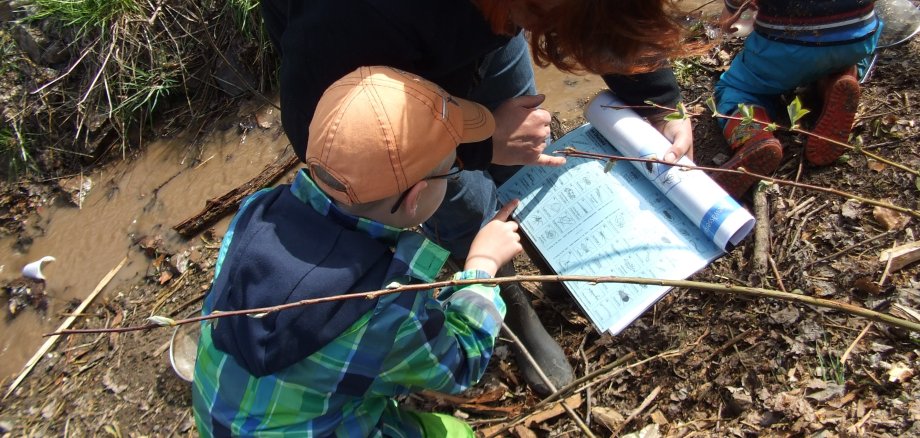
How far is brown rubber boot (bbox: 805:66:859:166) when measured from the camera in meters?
2.01

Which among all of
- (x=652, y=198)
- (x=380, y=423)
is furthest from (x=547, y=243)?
(x=380, y=423)

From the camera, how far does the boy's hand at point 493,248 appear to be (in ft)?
5.07

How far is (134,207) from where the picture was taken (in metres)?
3.24

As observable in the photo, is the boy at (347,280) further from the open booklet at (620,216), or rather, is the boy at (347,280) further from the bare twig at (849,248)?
the bare twig at (849,248)

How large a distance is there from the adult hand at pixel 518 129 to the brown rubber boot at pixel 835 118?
3.43 ft

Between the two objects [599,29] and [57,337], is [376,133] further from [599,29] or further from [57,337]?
[57,337]

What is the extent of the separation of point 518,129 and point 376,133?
0.63m

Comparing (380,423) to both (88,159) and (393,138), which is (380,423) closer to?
(393,138)

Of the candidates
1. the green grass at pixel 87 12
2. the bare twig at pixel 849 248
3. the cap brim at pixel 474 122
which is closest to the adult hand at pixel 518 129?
the cap brim at pixel 474 122

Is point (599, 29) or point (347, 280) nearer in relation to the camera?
point (599, 29)

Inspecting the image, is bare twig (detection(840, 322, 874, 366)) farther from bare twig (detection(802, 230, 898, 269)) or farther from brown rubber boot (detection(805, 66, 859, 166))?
brown rubber boot (detection(805, 66, 859, 166))

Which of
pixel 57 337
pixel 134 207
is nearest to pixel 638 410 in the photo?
pixel 57 337

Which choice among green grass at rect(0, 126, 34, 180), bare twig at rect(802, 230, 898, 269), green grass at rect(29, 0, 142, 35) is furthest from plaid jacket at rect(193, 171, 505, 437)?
green grass at rect(0, 126, 34, 180)

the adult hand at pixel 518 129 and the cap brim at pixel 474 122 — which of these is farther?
the adult hand at pixel 518 129
